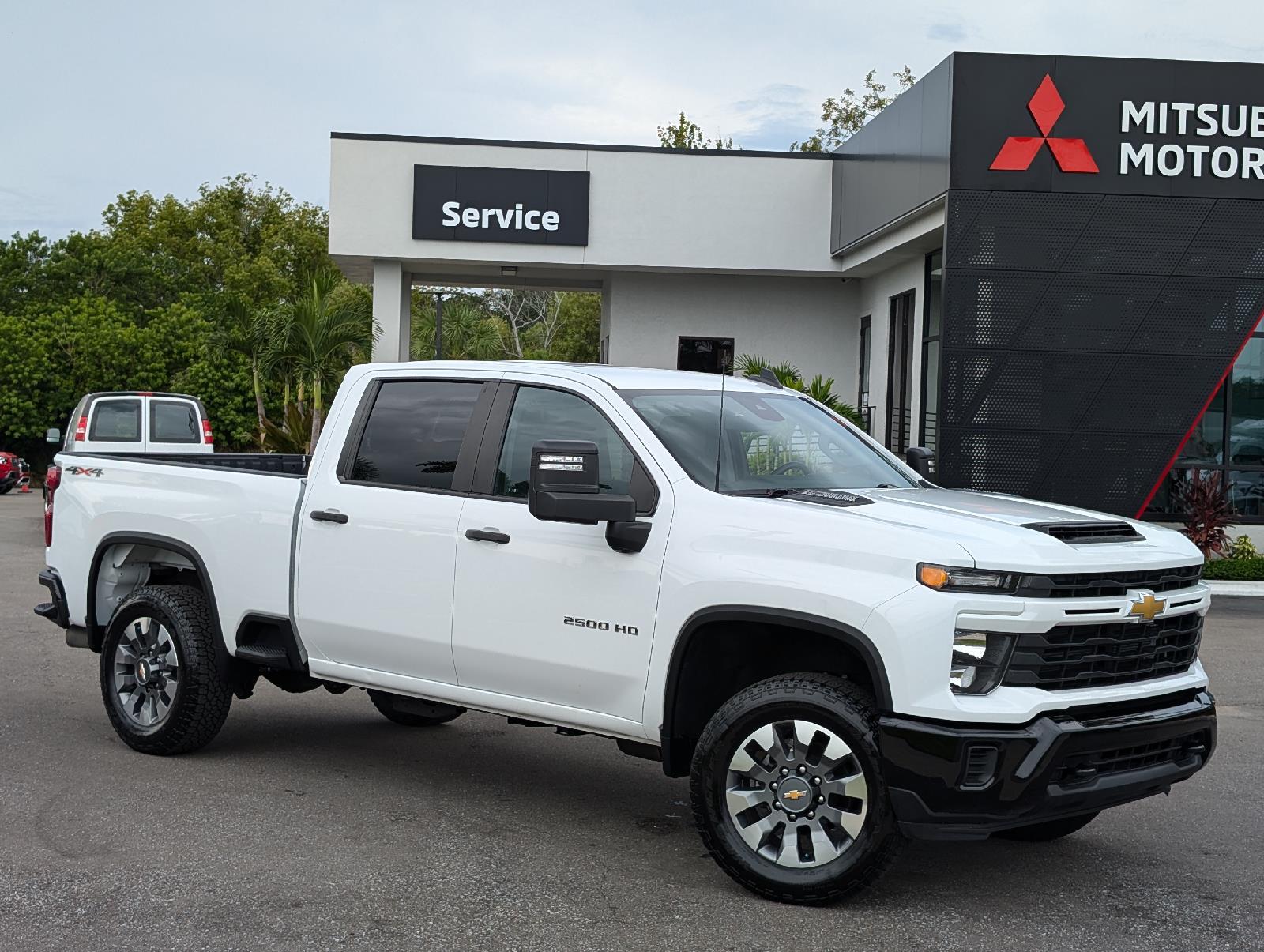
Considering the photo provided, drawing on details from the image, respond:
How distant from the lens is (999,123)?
17.5m

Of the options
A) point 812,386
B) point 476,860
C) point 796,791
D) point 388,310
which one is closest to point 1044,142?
point 812,386

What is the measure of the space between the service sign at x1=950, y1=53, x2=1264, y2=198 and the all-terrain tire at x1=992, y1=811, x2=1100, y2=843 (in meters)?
12.6

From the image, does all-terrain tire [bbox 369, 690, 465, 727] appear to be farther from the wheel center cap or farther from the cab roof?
the wheel center cap

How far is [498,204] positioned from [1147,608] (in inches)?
791

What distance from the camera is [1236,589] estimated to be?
16.4 meters

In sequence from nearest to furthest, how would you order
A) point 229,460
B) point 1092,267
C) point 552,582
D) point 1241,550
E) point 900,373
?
1. point 552,582
2. point 229,460
3. point 1092,267
4. point 1241,550
5. point 900,373

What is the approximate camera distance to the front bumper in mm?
4777

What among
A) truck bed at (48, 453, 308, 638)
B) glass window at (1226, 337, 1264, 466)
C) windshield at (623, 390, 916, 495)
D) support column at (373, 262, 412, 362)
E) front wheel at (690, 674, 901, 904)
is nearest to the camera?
front wheel at (690, 674, 901, 904)

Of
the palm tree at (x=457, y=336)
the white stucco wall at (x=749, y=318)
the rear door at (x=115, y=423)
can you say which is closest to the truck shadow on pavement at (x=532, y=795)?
the rear door at (x=115, y=423)

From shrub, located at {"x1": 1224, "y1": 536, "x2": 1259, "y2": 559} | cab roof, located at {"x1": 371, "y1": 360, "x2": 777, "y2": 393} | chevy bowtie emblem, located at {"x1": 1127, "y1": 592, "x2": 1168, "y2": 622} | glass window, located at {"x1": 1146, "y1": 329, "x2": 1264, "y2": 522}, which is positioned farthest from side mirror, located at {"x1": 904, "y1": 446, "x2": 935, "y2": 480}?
glass window, located at {"x1": 1146, "y1": 329, "x2": 1264, "y2": 522}

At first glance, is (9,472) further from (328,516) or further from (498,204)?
(328,516)

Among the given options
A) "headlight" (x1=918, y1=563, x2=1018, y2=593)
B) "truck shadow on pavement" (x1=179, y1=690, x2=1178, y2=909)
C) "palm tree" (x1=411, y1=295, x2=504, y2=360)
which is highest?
"palm tree" (x1=411, y1=295, x2=504, y2=360)

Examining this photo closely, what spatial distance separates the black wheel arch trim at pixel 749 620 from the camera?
4.95m

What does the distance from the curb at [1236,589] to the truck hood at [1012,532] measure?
11.5m
